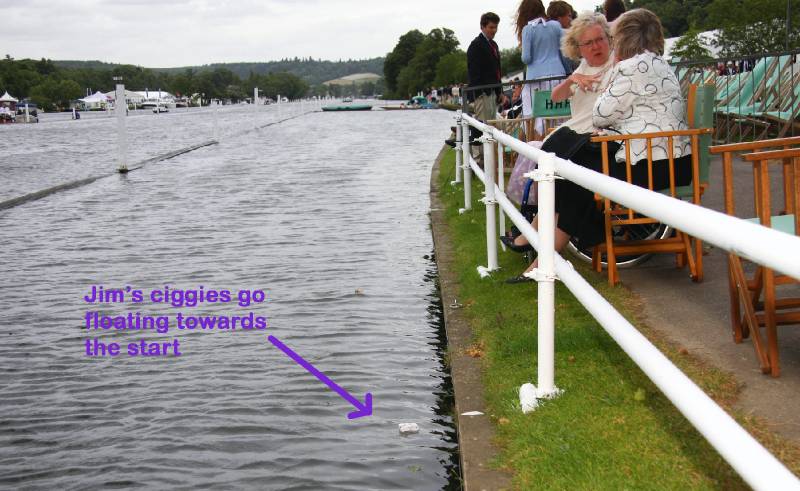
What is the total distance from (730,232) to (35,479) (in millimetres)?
3533

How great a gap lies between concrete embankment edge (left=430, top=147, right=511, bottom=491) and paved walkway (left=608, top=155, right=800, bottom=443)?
3.30ft

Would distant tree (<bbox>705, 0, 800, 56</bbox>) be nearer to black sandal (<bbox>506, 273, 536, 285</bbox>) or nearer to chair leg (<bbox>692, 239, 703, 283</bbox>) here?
black sandal (<bbox>506, 273, 536, 285</bbox>)

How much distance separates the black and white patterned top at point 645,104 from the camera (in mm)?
6793

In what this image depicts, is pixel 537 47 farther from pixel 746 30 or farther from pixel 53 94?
pixel 53 94

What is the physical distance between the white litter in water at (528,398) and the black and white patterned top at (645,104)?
2.53 metres

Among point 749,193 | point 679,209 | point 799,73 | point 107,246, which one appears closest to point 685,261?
point 749,193

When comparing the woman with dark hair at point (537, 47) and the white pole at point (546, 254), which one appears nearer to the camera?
the white pole at point (546, 254)

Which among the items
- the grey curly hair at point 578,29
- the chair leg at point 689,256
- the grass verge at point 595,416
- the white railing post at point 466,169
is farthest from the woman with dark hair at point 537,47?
the grass verge at point 595,416

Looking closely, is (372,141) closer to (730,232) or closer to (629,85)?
(629,85)

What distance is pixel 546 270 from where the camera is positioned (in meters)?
4.41

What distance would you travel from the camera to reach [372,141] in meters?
32.7

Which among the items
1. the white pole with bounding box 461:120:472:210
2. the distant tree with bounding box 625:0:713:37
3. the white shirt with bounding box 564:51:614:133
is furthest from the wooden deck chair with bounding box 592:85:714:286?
the distant tree with bounding box 625:0:713:37

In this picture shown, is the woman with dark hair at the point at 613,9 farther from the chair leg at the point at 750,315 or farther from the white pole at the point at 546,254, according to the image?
the white pole at the point at 546,254

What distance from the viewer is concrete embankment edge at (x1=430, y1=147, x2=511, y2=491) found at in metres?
4.01
